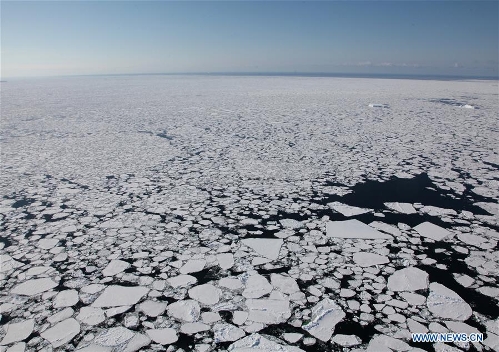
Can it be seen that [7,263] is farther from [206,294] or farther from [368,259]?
[368,259]

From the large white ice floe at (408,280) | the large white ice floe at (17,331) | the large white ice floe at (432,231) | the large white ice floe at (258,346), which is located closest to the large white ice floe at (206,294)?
the large white ice floe at (258,346)

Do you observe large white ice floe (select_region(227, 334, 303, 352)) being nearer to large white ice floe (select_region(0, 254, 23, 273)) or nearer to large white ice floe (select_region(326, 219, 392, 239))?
large white ice floe (select_region(326, 219, 392, 239))

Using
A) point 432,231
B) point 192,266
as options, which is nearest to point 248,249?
point 192,266

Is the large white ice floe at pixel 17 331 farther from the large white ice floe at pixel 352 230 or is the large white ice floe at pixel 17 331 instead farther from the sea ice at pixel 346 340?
the large white ice floe at pixel 352 230

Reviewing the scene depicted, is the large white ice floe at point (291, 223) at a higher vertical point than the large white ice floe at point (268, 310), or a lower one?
higher

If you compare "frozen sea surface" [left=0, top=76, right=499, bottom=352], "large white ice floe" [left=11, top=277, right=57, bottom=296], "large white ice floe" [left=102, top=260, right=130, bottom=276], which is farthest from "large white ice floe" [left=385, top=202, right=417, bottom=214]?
"large white ice floe" [left=11, top=277, right=57, bottom=296]

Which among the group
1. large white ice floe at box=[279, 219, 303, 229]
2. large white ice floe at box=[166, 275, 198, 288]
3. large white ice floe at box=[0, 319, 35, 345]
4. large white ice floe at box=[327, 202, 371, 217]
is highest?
large white ice floe at box=[327, 202, 371, 217]

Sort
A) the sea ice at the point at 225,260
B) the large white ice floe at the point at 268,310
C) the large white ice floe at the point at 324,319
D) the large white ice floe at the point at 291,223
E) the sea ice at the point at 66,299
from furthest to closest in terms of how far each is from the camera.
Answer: the large white ice floe at the point at 291,223, the sea ice at the point at 225,260, the sea ice at the point at 66,299, the large white ice floe at the point at 268,310, the large white ice floe at the point at 324,319
